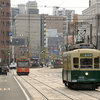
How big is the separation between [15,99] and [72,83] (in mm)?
7260

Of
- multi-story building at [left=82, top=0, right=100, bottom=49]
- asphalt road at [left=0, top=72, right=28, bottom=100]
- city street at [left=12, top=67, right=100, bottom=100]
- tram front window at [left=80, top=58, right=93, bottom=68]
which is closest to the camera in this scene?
city street at [left=12, top=67, right=100, bottom=100]

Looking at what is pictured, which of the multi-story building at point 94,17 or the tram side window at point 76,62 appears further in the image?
the multi-story building at point 94,17

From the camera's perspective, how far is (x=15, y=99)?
65.7 ft

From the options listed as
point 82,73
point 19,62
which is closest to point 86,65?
point 82,73

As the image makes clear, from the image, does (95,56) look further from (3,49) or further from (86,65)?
(3,49)

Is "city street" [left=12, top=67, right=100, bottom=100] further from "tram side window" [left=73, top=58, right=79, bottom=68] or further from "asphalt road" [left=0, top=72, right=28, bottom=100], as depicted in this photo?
"tram side window" [left=73, top=58, right=79, bottom=68]

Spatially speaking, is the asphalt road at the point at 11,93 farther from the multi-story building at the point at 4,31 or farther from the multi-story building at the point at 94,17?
the multi-story building at the point at 4,31

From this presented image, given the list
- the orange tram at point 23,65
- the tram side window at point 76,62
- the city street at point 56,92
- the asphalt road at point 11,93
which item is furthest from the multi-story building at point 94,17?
the tram side window at point 76,62

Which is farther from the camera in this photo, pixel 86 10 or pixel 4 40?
pixel 4 40

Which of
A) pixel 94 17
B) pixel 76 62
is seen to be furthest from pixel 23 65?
pixel 76 62

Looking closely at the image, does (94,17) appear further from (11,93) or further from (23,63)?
(11,93)

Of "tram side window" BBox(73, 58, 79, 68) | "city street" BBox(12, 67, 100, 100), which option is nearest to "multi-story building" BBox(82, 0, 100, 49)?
"city street" BBox(12, 67, 100, 100)

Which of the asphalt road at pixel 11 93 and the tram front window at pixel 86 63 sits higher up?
the tram front window at pixel 86 63

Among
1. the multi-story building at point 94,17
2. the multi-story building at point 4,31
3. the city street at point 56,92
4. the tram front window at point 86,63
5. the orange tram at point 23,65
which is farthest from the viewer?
the multi-story building at point 4,31
